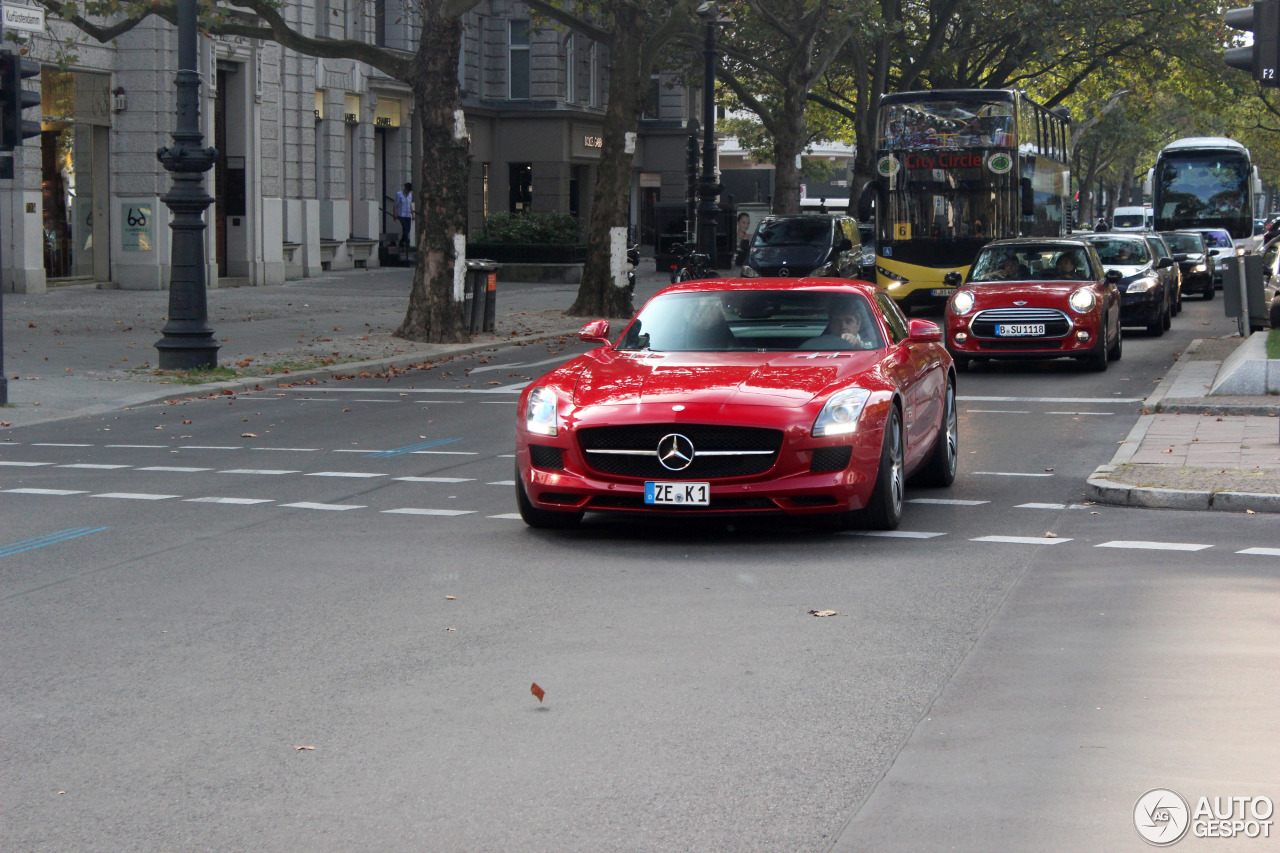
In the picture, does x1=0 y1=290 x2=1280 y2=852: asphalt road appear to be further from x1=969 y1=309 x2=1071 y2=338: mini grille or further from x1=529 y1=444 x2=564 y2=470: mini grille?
x1=969 y1=309 x2=1071 y2=338: mini grille

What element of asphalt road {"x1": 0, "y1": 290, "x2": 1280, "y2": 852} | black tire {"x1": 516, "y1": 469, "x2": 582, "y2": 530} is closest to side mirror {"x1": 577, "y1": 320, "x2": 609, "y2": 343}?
asphalt road {"x1": 0, "y1": 290, "x2": 1280, "y2": 852}

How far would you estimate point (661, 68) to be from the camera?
1897 inches

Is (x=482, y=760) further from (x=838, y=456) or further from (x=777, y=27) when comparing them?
(x=777, y=27)

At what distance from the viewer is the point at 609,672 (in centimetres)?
617

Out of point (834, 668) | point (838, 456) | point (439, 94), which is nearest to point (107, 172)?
point (439, 94)

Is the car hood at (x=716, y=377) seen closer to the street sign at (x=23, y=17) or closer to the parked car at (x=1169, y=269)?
the street sign at (x=23, y=17)

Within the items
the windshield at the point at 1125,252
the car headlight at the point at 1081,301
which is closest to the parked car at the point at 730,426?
the car headlight at the point at 1081,301

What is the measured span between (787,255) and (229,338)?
52.5 ft

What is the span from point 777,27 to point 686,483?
99.3 feet

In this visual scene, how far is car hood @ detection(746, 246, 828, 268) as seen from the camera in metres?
36.8

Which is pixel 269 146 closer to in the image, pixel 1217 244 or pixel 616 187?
pixel 616 187

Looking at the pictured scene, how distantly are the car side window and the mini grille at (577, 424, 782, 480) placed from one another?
2000 mm

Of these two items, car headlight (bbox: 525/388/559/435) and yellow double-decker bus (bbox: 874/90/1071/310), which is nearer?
car headlight (bbox: 525/388/559/435)

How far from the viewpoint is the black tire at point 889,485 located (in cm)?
897
